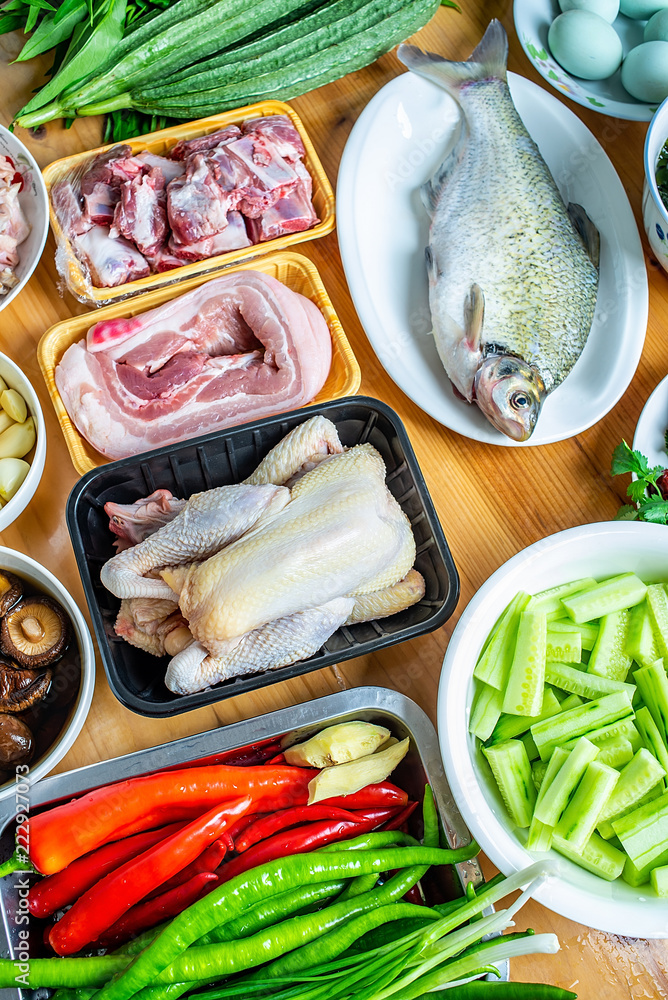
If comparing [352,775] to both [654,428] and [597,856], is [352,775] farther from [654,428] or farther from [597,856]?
[654,428]

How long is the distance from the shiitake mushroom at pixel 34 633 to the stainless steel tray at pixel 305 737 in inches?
7.3

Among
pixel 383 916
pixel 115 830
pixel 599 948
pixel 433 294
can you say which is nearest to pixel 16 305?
pixel 433 294

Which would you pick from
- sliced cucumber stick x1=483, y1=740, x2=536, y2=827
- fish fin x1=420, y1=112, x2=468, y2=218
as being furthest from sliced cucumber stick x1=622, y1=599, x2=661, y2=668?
fish fin x1=420, y1=112, x2=468, y2=218

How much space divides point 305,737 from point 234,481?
1.46 feet

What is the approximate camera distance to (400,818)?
1178 mm

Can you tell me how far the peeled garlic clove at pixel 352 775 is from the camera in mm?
1130

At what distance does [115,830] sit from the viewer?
1.11 m

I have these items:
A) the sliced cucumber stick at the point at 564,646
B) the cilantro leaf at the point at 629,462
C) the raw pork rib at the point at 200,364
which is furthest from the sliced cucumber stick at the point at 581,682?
the raw pork rib at the point at 200,364

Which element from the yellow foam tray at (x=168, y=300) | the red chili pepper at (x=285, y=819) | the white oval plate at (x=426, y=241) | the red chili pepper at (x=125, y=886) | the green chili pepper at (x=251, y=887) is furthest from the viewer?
the white oval plate at (x=426, y=241)

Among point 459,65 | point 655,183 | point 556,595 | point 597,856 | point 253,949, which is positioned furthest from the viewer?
point 459,65

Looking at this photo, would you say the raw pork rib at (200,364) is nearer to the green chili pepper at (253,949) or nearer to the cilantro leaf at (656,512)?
the cilantro leaf at (656,512)

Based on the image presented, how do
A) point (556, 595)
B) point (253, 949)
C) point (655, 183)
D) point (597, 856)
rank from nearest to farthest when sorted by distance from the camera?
point (253, 949) < point (597, 856) < point (556, 595) < point (655, 183)

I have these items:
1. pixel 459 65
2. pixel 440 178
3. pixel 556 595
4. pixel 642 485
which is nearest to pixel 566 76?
pixel 459 65

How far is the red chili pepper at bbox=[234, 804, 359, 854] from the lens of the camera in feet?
3.74
